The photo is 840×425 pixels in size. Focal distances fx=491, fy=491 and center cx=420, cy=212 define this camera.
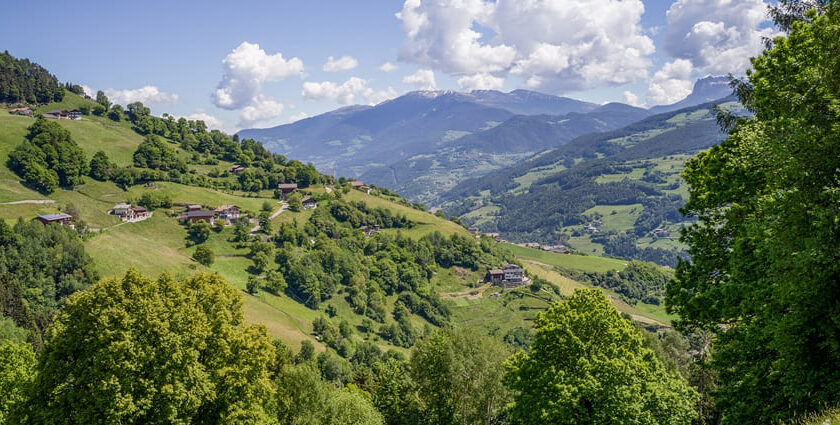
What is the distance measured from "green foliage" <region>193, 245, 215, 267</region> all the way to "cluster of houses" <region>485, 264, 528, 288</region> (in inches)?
4163

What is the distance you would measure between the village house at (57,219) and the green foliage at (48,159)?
2654 cm

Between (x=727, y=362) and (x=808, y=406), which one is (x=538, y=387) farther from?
(x=808, y=406)

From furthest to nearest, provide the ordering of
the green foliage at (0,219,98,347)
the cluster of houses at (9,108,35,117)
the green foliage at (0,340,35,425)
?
the cluster of houses at (9,108,35,117), the green foliage at (0,219,98,347), the green foliage at (0,340,35,425)

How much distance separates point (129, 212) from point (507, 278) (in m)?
130

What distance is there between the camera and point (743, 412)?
1697 cm

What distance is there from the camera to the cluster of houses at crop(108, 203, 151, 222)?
136 meters

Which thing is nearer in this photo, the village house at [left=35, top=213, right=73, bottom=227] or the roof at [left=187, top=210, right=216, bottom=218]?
the village house at [left=35, top=213, right=73, bottom=227]

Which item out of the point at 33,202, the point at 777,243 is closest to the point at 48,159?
the point at 33,202

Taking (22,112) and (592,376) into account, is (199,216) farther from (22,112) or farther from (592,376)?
(592,376)

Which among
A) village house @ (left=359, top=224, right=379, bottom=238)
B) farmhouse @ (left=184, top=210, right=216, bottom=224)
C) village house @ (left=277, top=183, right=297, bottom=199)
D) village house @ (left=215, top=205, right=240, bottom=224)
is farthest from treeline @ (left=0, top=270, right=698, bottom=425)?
village house @ (left=277, top=183, right=297, bottom=199)

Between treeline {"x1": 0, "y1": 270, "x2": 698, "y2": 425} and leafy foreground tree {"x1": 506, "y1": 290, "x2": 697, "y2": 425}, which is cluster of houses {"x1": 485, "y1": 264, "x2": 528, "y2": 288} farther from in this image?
leafy foreground tree {"x1": 506, "y1": 290, "x2": 697, "y2": 425}

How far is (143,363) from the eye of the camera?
26953 mm

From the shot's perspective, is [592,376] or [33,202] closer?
[592,376]

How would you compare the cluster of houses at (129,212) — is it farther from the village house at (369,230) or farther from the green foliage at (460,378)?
the green foliage at (460,378)
